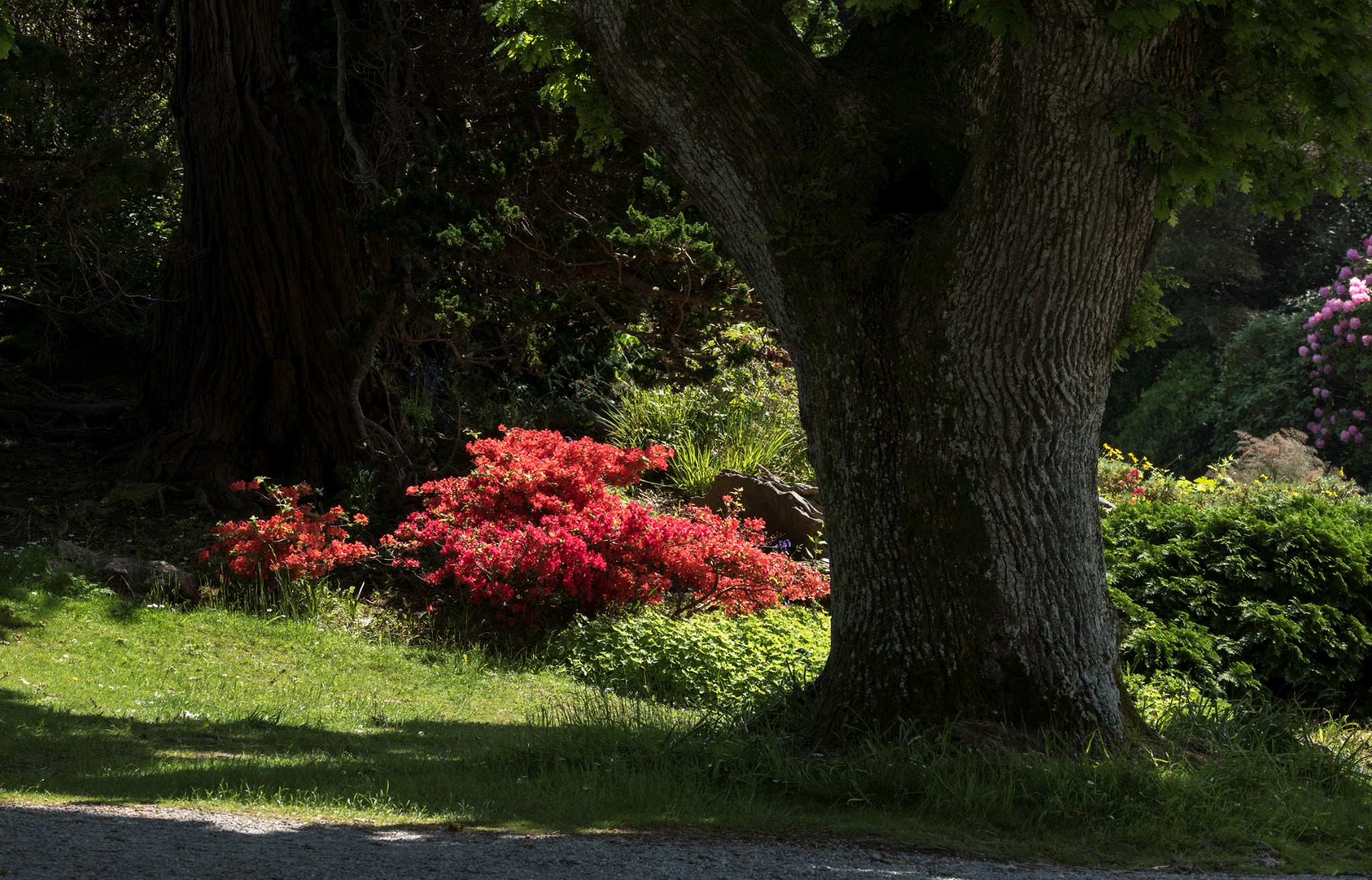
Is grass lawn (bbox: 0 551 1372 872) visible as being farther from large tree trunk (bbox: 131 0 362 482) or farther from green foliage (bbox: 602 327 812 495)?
green foliage (bbox: 602 327 812 495)

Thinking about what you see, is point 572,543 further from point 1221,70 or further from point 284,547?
point 1221,70

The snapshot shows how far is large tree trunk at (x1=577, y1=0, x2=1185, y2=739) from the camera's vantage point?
195 inches

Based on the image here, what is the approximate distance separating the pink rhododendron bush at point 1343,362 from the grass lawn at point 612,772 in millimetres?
14108

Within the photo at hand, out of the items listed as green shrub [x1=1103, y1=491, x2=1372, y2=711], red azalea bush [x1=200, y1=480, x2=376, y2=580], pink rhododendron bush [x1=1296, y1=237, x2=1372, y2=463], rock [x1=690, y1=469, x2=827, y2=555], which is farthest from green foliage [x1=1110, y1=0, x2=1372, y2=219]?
pink rhododendron bush [x1=1296, y1=237, x2=1372, y2=463]

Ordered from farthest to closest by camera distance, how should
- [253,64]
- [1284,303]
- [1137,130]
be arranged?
[1284,303] → [253,64] → [1137,130]

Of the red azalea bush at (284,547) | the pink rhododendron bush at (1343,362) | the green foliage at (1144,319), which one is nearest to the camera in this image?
the green foliage at (1144,319)

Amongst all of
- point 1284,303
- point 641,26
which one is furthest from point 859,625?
point 1284,303

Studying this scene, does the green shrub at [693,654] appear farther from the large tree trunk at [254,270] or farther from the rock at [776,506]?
the large tree trunk at [254,270]

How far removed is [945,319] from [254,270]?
7.14 m

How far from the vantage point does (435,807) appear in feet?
15.3

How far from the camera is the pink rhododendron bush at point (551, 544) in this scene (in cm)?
823

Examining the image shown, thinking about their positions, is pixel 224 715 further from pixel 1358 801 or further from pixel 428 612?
pixel 1358 801

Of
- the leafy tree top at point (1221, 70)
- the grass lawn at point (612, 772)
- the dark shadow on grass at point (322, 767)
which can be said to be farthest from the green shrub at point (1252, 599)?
the dark shadow on grass at point (322, 767)

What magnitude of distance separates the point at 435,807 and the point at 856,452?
2211 millimetres
